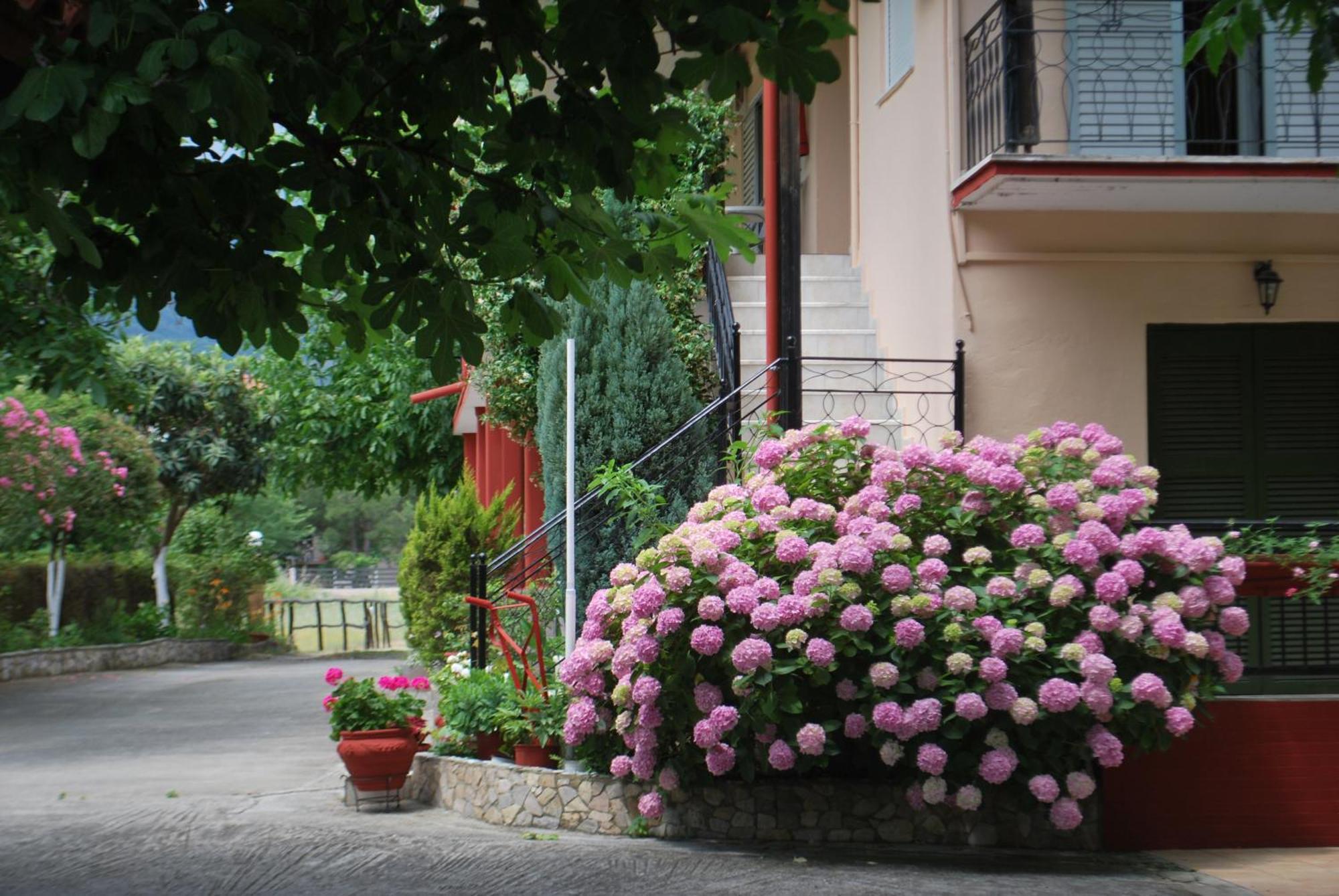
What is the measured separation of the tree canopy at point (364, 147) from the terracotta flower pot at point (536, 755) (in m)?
A: 4.17

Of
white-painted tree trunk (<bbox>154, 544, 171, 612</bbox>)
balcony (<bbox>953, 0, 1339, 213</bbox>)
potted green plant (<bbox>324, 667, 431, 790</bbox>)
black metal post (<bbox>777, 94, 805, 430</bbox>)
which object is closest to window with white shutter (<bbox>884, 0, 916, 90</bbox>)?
balcony (<bbox>953, 0, 1339, 213</bbox>)

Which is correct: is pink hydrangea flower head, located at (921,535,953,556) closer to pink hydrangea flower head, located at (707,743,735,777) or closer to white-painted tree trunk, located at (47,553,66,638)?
pink hydrangea flower head, located at (707,743,735,777)

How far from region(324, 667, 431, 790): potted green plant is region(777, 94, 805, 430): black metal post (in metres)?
3.12

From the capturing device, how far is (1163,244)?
10.4 m

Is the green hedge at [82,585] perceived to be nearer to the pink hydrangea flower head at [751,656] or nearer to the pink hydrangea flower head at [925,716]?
the pink hydrangea flower head at [751,656]

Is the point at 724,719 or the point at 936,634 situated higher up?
the point at 936,634

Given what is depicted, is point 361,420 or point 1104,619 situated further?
point 361,420

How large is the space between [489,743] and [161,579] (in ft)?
65.1

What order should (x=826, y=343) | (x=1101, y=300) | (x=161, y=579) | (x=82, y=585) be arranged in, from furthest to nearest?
(x=161, y=579) < (x=82, y=585) < (x=826, y=343) < (x=1101, y=300)

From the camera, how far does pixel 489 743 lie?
9.12 metres

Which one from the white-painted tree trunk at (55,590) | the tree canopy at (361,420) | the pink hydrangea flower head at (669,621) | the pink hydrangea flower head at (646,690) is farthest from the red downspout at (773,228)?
the white-painted tree trunk at (55,590)

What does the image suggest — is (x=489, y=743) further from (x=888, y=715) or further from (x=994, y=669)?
(x=994, y=669)

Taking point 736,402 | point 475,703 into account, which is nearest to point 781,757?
point 475,703

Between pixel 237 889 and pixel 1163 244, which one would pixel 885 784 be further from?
pixel 1163 244
